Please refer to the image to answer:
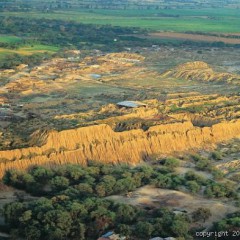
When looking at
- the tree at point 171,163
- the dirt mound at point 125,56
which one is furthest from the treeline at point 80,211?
the dirt mound at point 125,56

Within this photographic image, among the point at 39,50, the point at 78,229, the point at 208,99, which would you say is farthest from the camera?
the point at 39,50

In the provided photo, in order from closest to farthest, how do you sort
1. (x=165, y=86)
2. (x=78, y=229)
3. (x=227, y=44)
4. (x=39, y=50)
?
(x=78, y=229) → (x=165, y=86) → (x=39, y=50) → (x=227, y=44)

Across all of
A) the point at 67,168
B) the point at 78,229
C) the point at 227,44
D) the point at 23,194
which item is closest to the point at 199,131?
the point at 67,168

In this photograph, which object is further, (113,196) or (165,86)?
(165,86)

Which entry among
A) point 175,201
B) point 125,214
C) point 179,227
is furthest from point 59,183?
point 179,227

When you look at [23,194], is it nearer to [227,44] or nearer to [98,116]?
[98,116]

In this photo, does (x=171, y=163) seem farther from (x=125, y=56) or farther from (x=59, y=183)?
(x=125, y=56)
